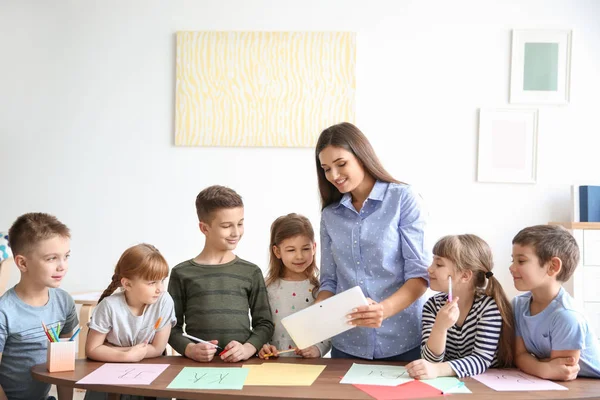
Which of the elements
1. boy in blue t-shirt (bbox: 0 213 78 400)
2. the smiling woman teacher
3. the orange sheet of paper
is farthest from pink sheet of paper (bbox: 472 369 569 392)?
boy in blue t-shirt (bbox: 0 213 78 400)

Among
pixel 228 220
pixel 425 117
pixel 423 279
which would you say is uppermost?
pixel 425 117

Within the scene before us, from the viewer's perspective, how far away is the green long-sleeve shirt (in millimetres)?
2102

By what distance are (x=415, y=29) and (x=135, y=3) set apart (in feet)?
6.31

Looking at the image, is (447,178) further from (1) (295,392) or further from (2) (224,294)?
(1) (295,392)

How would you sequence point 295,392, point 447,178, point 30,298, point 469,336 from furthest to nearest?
point 447,178 → point 30,298 → point 469,336 → point 295,392

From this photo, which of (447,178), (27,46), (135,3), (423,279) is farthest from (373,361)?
(27,46)

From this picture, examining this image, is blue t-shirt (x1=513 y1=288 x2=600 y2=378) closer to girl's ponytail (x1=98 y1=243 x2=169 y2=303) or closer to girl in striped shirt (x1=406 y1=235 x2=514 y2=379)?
girl in striped shirt (x1=406 y1=235 x2=514 y2=379)

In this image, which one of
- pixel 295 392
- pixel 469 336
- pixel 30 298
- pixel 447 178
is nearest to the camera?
pixel 295 392

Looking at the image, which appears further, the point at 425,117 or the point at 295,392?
the point at 425,117

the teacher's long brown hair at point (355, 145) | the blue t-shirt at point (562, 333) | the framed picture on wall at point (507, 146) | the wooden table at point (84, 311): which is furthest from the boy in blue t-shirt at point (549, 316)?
the framed picture on wall at point (507, 146)

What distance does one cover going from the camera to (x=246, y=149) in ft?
14.4

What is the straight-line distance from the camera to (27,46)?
4461mm

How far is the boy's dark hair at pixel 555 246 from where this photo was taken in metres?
1.84

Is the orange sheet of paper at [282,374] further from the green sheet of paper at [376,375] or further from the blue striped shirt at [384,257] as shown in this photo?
the blue striped shirt at [384,257]
